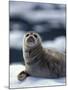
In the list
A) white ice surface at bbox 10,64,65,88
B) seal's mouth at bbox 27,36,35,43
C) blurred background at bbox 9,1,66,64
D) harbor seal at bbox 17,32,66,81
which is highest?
blurred background at bbox 9,1,66,64

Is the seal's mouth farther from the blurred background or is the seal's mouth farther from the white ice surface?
the white ice surface

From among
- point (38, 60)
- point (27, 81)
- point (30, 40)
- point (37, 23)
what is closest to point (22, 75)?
point (27, 81)

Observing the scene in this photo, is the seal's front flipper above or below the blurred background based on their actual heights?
below

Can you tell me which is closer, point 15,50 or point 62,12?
point 15,50

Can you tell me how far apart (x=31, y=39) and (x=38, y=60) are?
0.96ft

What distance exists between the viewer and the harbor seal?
273cm

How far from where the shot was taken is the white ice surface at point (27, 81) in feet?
8.80

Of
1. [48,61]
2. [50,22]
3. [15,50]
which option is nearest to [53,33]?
[50,22]

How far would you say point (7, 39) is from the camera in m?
2.69

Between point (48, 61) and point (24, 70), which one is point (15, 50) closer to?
point (24, 70)

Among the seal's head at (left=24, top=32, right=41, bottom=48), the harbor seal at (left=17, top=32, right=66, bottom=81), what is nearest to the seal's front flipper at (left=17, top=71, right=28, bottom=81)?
the harbor seal at (left=17, top=32, right=66, bottom=81)

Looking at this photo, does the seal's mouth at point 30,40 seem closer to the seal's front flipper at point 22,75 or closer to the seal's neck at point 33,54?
the seal's neck at point 33,54

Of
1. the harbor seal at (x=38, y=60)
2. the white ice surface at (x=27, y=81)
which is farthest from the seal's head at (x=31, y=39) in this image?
the white ice surface at (x=27, y=81)

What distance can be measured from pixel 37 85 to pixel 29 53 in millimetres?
435
